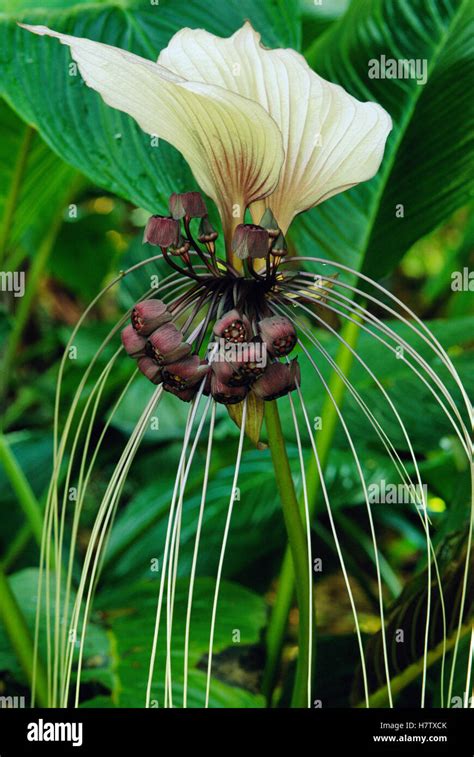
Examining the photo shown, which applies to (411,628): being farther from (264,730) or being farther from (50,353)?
(50,353)

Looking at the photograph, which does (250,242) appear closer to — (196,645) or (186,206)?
(186,206)

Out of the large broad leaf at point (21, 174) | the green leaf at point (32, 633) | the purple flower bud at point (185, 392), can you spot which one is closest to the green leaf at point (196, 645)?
the green leaf at point (32, 633)

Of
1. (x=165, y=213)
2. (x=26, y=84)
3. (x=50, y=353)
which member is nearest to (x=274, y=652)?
(x=165, y=213)

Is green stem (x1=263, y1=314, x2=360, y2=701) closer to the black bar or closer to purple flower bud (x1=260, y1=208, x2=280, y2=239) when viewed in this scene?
the black bar

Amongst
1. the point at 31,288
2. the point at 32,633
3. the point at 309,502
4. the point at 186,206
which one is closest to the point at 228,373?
the point at 186,206

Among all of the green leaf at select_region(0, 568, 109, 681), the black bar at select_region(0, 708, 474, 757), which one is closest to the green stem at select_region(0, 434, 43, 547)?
the green leaf at select_region(0, 568, 109, 681)

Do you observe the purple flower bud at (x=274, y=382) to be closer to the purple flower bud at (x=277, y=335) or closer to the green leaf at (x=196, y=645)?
the purple flower bud at (x=277, y=335)
